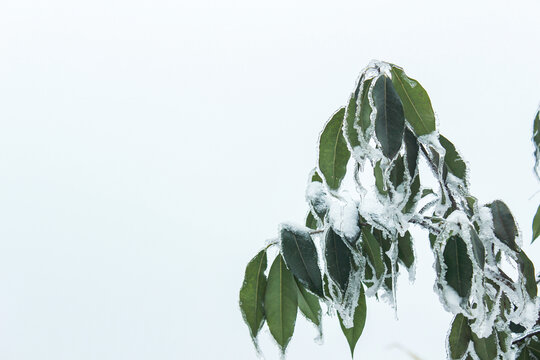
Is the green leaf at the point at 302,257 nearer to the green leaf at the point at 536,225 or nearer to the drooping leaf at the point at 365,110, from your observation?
the drooping leaf at the point at 365,110

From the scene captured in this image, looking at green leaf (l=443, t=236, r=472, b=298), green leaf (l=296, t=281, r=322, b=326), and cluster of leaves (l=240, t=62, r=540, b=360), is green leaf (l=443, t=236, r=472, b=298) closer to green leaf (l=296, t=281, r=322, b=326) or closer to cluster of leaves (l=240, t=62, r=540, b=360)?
cluster of leaves (l=240, t=62, r=540, b=360)

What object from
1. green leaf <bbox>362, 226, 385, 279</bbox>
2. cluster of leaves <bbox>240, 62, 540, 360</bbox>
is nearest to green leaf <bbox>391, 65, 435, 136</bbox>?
cluster of leaves <bbox>240, 62, 540, 360</bbox>

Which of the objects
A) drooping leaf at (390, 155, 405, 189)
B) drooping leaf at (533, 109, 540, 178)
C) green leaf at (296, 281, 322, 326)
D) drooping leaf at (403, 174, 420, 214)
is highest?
drooping leaf at (533, 109, 540, 178)

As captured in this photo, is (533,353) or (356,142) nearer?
(356,142)

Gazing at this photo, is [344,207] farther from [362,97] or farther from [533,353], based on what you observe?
[533,353]

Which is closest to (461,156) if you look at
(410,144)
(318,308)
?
(410,144)

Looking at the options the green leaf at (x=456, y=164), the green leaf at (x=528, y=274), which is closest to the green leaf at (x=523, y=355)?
the green leaf at (x=528, y=274)

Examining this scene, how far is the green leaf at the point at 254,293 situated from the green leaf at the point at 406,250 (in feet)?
0.42

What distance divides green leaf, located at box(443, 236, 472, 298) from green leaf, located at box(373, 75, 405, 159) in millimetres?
90

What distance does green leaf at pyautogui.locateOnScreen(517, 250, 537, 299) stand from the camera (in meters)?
0.51

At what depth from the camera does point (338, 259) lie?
46 cm

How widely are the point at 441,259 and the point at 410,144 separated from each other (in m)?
0.09

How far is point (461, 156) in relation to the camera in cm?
51

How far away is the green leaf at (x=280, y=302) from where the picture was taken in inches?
20.4
